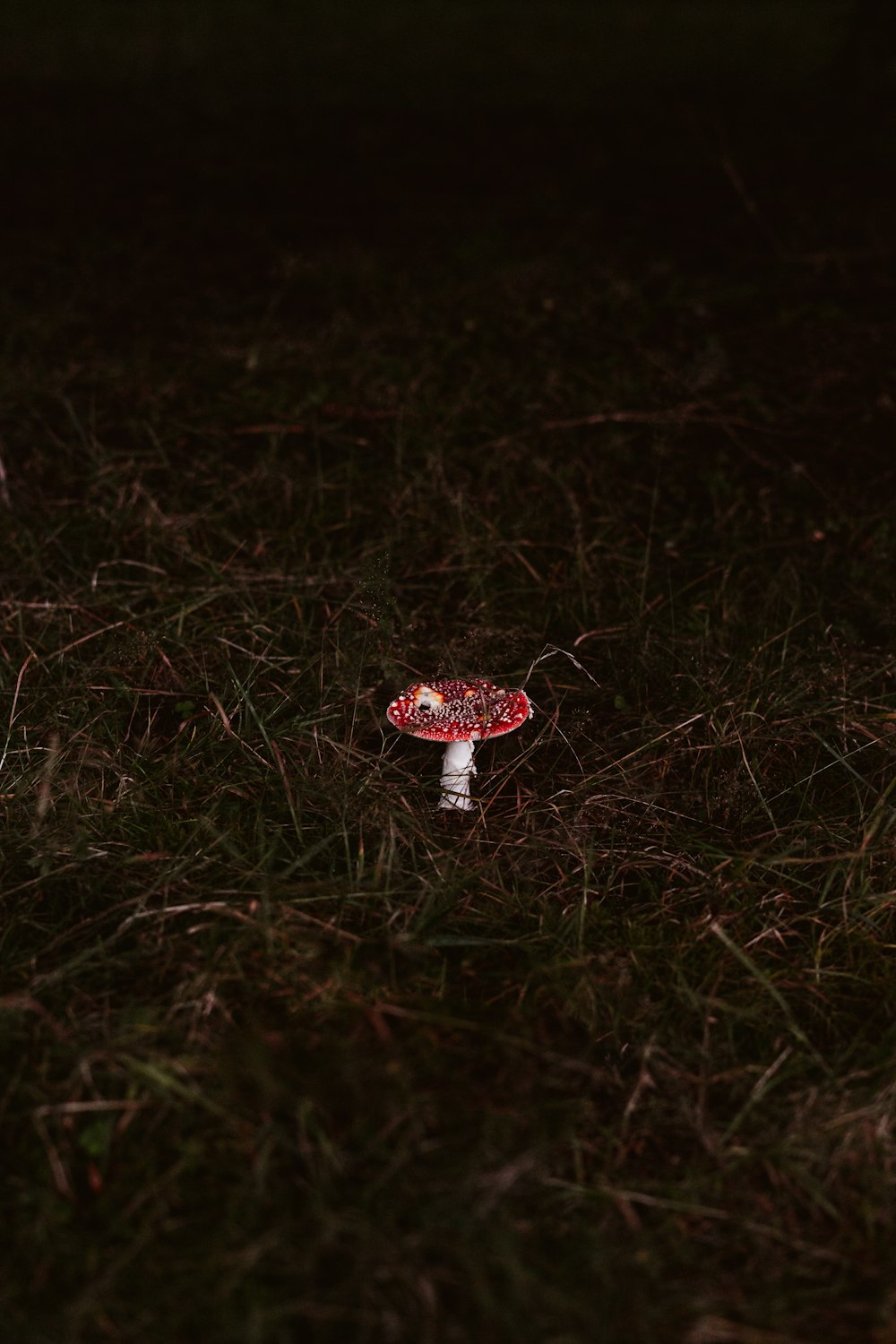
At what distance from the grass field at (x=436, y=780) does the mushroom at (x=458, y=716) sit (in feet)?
0.28

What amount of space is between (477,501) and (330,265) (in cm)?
180

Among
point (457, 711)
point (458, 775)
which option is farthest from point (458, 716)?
point (458, 775)

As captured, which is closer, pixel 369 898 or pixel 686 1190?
pixel 686 1190

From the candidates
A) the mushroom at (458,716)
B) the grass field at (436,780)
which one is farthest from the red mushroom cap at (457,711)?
the grass field at (436,780)

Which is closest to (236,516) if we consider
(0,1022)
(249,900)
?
(249,900)

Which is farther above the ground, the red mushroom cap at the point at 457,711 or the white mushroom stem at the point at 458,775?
the red mushroom cap at the point at 457,711

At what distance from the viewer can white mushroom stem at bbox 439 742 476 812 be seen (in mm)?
2430

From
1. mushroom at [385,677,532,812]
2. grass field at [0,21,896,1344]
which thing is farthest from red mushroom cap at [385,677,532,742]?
grass field at [0,21,896,1344]

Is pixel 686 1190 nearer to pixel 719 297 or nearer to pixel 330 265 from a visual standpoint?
pixel 719 297

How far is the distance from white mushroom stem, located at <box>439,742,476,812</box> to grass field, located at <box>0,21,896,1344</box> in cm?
4

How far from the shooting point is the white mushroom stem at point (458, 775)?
243 centimetres

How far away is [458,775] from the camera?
8.05 feet

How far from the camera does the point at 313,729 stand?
2.51m

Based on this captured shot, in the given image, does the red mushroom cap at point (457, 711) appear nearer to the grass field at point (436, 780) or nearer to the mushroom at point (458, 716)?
the mushroom at point (458, 716)
